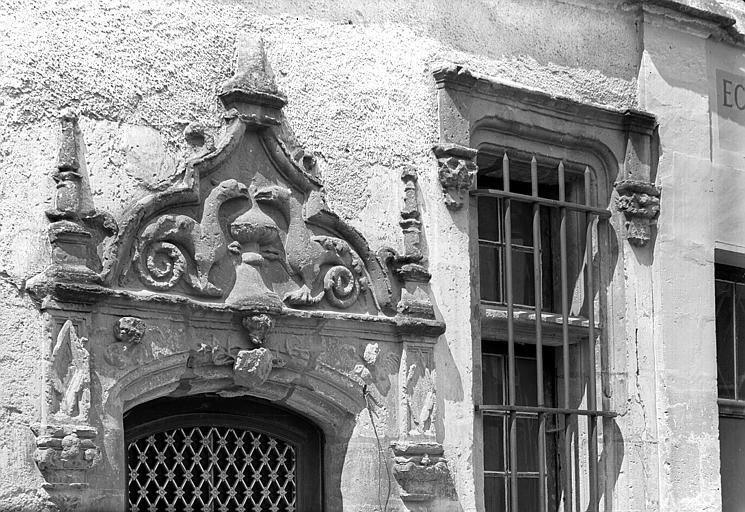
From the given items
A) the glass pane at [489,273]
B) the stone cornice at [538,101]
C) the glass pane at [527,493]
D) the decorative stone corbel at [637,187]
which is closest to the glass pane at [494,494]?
the glass pane at [527,493]

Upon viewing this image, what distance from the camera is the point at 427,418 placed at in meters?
7.09

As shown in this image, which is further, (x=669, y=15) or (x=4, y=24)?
(x=669, y=15)

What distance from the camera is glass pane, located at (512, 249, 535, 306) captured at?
314 inches

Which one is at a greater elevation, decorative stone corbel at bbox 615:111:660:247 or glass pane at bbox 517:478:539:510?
decorative stone corbel at bbox 615:111:660:247

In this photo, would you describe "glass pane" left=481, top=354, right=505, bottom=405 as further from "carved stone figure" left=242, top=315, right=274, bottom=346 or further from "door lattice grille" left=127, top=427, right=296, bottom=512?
"carved stone figure" left=242, top=315, right=274, bottom=346

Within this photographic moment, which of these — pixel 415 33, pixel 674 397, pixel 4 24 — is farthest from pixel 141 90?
pixel 674 397

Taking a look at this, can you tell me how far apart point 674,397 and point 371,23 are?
2575 millimetres

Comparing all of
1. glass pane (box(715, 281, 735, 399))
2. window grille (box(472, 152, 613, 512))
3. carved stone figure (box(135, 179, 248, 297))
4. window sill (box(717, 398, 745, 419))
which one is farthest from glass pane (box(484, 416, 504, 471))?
glass pane (box(715, 281, 735, 399))

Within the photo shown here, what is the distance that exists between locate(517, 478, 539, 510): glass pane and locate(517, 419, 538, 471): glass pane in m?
0.07

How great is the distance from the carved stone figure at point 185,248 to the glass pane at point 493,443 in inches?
72.5

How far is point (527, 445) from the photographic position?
7.88 metres

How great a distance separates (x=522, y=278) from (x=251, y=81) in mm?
2009

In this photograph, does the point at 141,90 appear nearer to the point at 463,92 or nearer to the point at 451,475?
the point at 463,92

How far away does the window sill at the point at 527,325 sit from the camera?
7.69 m
